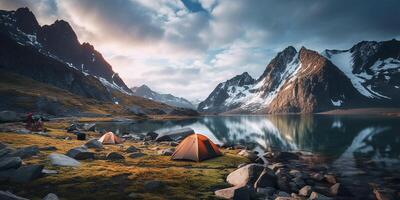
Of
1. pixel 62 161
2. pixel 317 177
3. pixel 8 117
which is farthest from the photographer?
pixel 8 117

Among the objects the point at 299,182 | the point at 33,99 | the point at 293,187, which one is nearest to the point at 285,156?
the point at 299,182

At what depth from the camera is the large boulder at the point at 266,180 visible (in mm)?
21906

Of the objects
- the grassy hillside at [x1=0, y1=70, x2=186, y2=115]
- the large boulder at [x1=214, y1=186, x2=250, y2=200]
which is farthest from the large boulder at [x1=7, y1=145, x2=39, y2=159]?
the grassy hillside at [x1=0, y1=70, x2=186, y2=115]

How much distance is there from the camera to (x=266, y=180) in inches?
882

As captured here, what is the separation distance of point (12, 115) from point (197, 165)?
50399 mm

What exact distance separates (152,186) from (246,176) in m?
7.39

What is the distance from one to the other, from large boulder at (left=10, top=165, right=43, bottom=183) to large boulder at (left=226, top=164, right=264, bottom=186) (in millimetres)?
13332

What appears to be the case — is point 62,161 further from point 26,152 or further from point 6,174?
point 6,174

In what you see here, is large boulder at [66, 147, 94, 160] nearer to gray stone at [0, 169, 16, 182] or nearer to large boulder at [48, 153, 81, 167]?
large boulder at [48, 153, 81, 167]

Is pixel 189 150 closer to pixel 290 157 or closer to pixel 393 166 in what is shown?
pixel 290 157

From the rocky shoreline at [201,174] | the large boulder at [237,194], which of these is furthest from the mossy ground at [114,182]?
the large boulder at [237,194]

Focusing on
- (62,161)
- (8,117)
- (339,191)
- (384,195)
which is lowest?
(339,191)

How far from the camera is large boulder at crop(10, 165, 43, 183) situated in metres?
19.3

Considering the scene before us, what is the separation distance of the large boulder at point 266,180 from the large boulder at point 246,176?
1.39 feet
